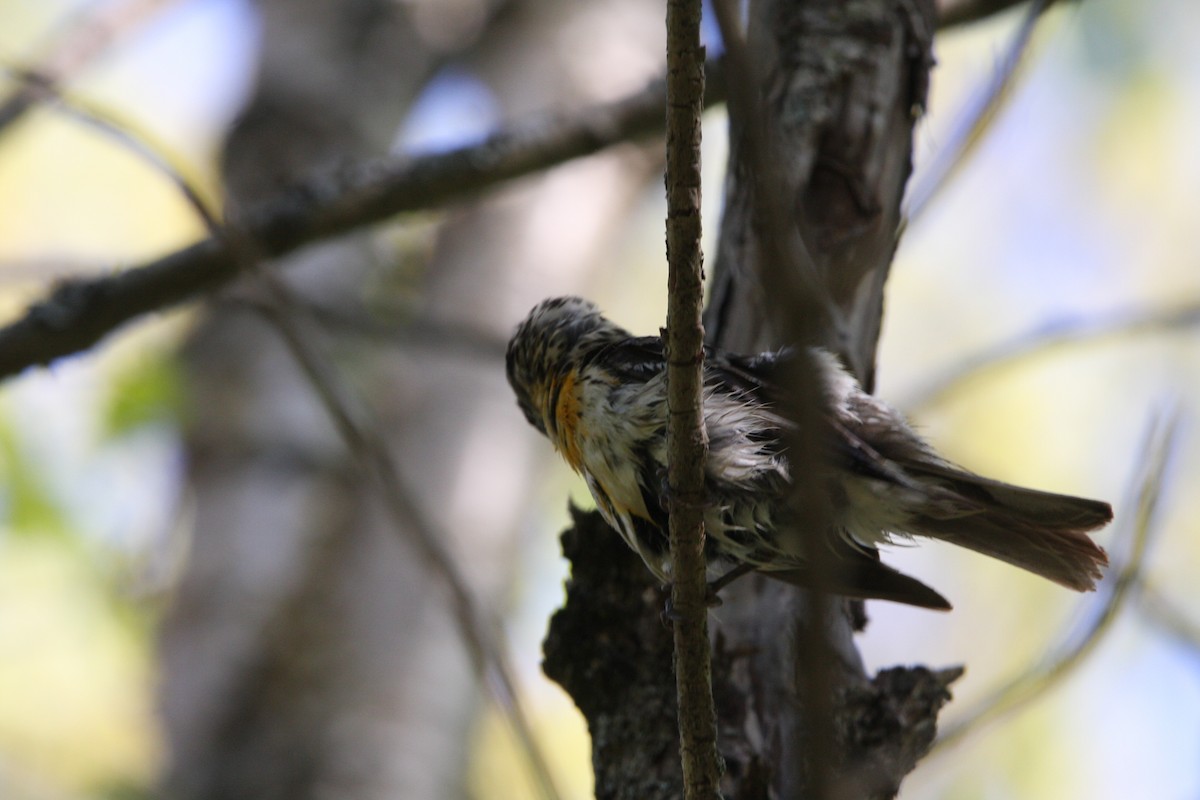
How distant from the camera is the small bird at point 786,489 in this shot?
8.38 feet

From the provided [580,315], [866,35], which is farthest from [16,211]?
[866,35]

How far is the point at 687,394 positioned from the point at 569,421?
4.28 feet

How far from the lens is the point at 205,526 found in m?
7.04

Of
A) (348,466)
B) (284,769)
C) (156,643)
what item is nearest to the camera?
(284,769)

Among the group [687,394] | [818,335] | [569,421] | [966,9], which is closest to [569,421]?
[569,421]

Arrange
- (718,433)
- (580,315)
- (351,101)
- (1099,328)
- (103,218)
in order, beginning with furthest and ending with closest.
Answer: (103,218), (351,101), (1099,328), (580,315), (718,433)

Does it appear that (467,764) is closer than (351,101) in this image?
Yes

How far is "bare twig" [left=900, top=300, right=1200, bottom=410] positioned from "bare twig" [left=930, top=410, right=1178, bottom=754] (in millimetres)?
1367

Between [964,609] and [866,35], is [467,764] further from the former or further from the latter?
[866,35]

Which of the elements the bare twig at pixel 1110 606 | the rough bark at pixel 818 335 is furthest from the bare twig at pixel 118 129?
the bare twig at pixel 1110 606

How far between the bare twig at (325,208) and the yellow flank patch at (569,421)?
1238 mm

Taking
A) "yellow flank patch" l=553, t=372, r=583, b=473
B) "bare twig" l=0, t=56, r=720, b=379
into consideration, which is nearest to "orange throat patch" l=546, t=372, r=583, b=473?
"yellow flank patch" l=553, t=372, r=583, b=473

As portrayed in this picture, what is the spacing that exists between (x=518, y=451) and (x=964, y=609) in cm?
380

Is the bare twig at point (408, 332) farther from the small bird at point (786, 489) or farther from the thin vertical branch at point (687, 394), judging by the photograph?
the thin vertical branch at point (687, 394)
